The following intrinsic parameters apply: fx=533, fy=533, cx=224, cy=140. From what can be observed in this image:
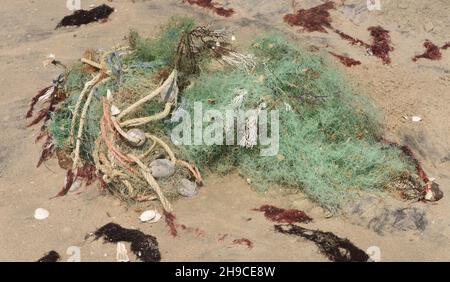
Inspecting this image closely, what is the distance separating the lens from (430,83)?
6.46 meters

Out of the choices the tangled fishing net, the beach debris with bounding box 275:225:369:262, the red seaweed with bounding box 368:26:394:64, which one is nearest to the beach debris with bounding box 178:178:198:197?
the tangled fishing net

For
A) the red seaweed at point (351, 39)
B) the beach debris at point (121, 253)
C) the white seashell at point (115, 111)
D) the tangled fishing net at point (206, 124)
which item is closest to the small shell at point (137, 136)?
the tangled fishing net at point (206, 124)

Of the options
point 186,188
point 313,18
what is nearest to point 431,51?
point 313,18

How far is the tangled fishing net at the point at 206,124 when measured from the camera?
502cm

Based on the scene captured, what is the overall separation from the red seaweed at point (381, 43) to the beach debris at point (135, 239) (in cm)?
384

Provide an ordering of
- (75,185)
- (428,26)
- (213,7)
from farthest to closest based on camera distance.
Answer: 1. (213,7)
2. (428,26)
3. (75,185)

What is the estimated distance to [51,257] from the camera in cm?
460

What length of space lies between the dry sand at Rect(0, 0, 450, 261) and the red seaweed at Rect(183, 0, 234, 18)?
10cm

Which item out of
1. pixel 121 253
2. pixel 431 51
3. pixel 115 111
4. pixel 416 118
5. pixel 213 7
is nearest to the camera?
pixel 121 253

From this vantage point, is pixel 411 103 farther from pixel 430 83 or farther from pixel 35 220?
pixel 35 220

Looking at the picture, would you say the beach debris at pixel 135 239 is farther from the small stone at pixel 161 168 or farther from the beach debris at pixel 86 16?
the beach debris at pixel 86 16

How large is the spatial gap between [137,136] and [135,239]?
0.96 meters

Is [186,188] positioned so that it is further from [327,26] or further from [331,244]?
[327,26]

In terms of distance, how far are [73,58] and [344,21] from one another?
12.1ft
